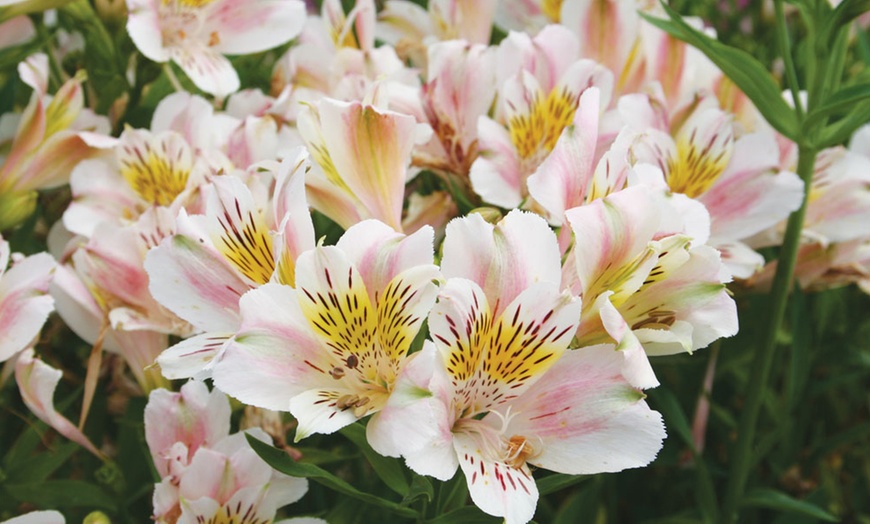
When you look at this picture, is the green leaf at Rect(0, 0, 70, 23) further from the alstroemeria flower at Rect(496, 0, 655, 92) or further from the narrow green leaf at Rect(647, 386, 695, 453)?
the narrow green leaf at Rect(647, 386, 695, 453)

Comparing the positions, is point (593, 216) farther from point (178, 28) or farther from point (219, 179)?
point (178, 28)

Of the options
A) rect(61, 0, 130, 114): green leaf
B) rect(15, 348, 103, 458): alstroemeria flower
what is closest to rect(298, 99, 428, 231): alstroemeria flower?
rect(15, 348, 103, 458): alstroemeria flower

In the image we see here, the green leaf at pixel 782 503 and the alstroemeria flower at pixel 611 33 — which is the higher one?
the alstroemeria flower at pixel 611 33

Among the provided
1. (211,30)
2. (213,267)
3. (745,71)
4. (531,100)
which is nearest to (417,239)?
(213,267)

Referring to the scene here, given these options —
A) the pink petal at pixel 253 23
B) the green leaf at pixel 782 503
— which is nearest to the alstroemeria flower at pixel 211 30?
the pink petal at pixel 253 23

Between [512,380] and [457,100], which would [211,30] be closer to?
[457,100]

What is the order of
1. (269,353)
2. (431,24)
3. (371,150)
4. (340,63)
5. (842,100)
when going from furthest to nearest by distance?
1. (431,24)
2. (340,63)
3. (842,100)
4. (371,150)
5. (269,353)

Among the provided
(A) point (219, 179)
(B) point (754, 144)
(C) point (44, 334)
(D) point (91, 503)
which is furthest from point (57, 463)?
(B) point (754, 144)

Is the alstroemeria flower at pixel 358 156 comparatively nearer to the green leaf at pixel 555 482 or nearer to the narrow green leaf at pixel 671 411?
the green leaf at pixel 555 482
